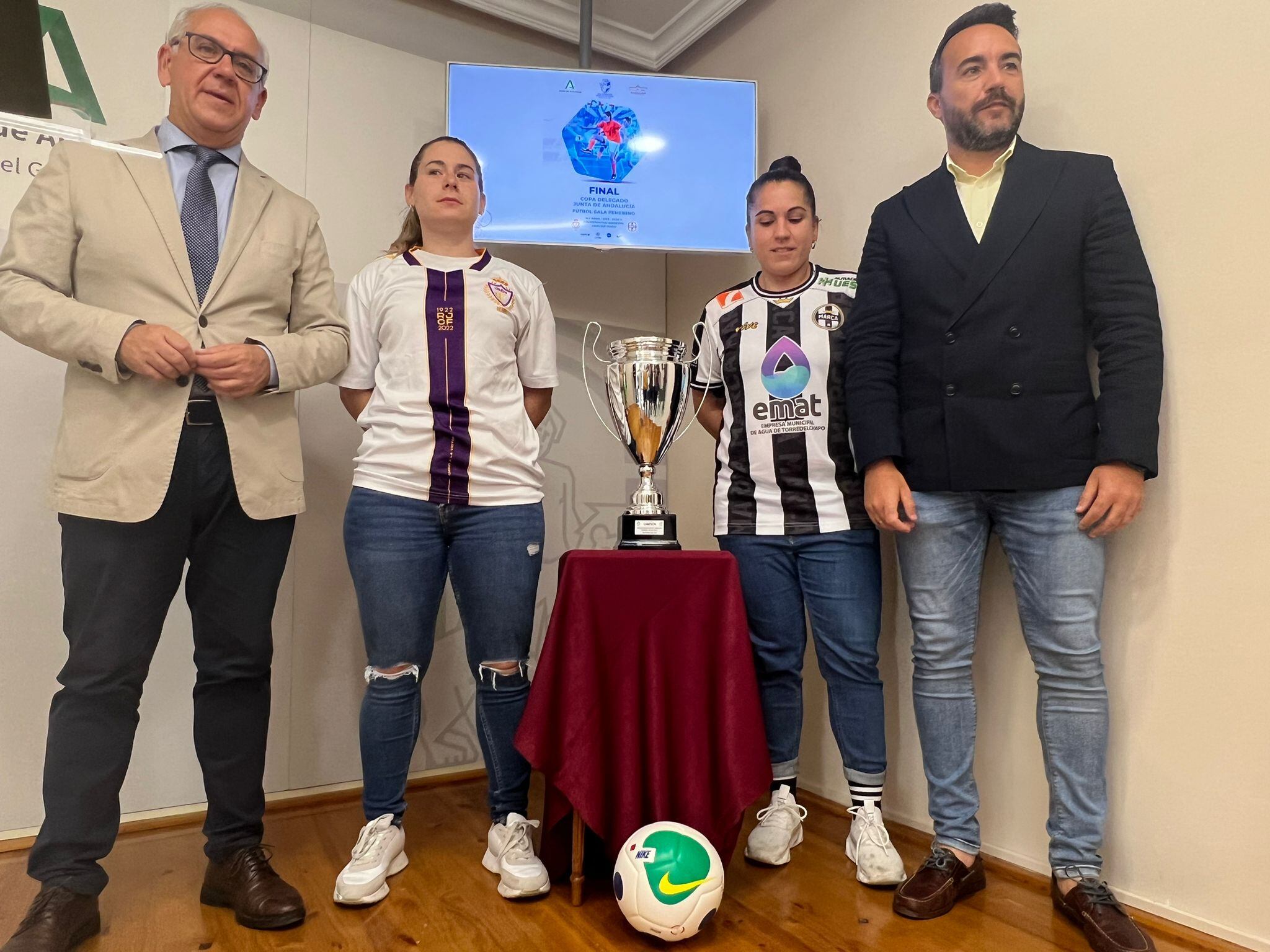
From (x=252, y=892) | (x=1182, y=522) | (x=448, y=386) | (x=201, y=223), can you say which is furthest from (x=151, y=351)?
(x=1182, y=522)

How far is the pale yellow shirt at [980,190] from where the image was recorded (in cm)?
158

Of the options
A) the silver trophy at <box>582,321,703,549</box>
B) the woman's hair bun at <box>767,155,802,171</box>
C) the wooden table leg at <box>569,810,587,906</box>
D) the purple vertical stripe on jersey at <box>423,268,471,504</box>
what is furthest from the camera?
the woman's hair bun at <box>767,155,802,171</box>

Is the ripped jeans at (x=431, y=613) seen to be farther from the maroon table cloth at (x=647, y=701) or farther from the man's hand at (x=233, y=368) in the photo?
the man's hand at (x=233, y=368)

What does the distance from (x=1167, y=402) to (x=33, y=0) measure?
2.18 m

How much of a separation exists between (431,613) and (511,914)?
0.57m

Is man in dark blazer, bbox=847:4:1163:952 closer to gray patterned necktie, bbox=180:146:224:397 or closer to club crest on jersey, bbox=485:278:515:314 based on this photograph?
club crest on jersey, bbox=485:278:515:314

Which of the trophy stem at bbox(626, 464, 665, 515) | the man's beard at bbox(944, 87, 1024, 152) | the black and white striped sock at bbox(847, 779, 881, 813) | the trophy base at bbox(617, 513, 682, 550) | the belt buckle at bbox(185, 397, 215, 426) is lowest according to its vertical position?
the black and white striped sock at bbox(847, 779, 881, 813)

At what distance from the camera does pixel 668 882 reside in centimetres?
131

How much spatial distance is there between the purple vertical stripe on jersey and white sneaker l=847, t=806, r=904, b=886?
1.03 meters

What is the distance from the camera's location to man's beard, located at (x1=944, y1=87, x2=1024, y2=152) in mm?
1531

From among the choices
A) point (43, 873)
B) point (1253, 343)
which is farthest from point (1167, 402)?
point (43, 873)

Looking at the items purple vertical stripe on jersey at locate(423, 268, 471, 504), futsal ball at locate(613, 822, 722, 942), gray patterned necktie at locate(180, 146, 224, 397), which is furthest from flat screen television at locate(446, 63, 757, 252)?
futsal ball at locate(613, 822, 722, 942)

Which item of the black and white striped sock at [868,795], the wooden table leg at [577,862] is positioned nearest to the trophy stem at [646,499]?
the wooden table leg at [577,862]

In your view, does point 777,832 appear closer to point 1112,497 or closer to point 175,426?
point 1112,497
